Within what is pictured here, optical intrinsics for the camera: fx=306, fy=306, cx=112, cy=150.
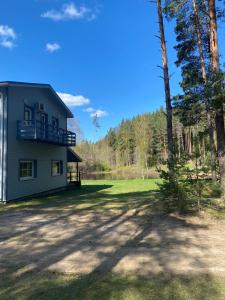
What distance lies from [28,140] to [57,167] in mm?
6922

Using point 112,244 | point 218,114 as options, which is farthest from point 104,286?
point 218,114

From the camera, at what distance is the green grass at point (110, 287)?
4.20 m

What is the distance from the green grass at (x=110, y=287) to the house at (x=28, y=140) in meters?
11.5

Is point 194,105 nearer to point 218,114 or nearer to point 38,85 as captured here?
point 218,114

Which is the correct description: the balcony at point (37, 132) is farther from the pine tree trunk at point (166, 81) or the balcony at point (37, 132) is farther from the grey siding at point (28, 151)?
the pine tree trunk at point (166, 81)

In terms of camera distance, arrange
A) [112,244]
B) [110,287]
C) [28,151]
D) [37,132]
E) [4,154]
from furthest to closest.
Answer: [28,151]
[37,132]
[4,154]
[112,244]
[110,287]

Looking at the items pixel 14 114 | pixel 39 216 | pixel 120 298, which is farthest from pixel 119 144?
pixel 120 298

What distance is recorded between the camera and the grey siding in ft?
53.0

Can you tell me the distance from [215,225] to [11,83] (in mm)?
12075

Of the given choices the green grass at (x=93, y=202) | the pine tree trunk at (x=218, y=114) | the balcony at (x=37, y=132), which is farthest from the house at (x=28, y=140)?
the pine tree trunk at (x=218, y=114)

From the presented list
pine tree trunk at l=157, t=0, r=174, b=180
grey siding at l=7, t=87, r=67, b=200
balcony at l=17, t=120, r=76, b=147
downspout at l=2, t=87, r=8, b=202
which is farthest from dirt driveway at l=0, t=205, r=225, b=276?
balcony at l=17, t=120, r=76, b=147

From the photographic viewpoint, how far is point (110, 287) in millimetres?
4504

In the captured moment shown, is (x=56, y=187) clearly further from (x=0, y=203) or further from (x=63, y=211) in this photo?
(x=63, y=211)

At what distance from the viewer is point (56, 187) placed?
2286 centimetres
